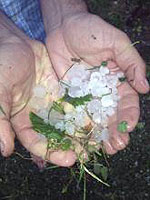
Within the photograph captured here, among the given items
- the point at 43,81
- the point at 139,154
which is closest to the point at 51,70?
the point at 43,81

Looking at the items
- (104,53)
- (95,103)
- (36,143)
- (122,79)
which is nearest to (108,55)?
(104,53)

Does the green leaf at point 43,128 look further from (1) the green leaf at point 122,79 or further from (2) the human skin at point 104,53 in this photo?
(1) the green leaf at point 122,79

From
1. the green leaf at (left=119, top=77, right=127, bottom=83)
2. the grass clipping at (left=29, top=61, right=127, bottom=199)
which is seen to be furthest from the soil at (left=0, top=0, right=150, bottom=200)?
the green leaf at (left=119, top=77, right=127, bottom=83)

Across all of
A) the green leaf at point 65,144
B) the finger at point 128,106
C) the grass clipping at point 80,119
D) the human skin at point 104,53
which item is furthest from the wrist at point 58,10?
the green leaf at point 65,144

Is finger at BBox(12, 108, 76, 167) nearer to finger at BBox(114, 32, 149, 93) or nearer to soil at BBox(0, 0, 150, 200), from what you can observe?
finger at BBox(114, 32, 149, 93)

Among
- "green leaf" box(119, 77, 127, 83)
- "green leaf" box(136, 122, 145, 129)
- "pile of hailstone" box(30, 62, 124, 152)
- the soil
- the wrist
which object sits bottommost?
the soil
